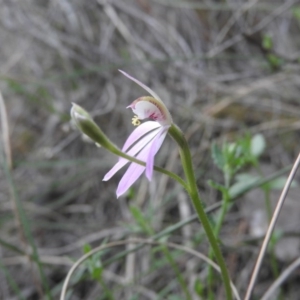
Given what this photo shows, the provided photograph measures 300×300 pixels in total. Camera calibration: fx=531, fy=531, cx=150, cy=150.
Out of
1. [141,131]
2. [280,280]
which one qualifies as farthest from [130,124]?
[141,131]

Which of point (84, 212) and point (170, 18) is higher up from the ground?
point (170, 18)

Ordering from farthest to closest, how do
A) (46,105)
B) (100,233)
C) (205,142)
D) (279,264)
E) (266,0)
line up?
(266,0), (46,105), (205,142), (100,233), (279,264)

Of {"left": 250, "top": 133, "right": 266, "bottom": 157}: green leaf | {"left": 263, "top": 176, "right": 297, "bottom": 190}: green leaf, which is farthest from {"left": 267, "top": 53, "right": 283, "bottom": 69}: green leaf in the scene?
{"left": 263, "top": 176, "right": 297, "bottom": 190}: green leaf

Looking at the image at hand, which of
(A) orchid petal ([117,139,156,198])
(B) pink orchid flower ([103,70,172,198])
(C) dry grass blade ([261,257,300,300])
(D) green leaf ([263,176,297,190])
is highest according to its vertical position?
(B) pink orchid flower ([103,70,172,198])

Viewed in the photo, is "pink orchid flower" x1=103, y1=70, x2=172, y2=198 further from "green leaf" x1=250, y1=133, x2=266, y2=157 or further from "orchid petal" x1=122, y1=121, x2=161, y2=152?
"green leaf" x1=250, y1=133, x2=266, y2=157

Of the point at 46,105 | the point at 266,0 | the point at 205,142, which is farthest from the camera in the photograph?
the point at 266,0

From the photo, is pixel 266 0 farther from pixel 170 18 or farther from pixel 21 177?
pixel 21 177

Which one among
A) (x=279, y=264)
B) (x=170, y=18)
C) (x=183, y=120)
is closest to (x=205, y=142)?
(x=183, y=120)

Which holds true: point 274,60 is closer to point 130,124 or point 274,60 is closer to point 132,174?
point 130,124
